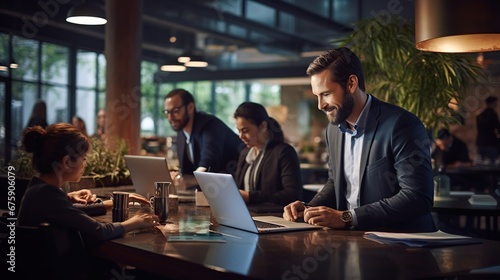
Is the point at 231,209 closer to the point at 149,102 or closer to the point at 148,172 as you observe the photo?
the point at 148,172

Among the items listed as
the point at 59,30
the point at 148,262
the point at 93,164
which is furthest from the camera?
the point at 59,30

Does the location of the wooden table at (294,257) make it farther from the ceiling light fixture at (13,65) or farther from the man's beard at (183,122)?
the ceiling light fixture at (13,65)

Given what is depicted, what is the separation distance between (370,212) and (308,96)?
20254 millimetres

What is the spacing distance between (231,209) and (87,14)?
14.3ft

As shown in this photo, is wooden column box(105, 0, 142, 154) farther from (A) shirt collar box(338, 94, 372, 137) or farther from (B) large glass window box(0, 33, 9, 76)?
(B) large glass window box(0, 33, 9, 76)

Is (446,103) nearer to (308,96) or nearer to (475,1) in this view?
(475,1)

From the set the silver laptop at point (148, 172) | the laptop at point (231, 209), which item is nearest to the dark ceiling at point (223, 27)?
the silver laptop at point (148, 172)

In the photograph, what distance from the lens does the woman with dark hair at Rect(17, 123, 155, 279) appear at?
100 inches

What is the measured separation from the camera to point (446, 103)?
536cm

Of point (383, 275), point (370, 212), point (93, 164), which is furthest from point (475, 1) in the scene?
point (93, 164)

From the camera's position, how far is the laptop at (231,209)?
8.81 feet

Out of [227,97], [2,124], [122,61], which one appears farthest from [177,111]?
[227,97]

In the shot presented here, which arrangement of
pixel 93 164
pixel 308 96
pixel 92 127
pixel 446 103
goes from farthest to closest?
pixel 308 96, pixel 92 127, pixel 446 103, pixel 93 164

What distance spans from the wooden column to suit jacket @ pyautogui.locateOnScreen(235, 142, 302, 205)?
2569 millimetres
